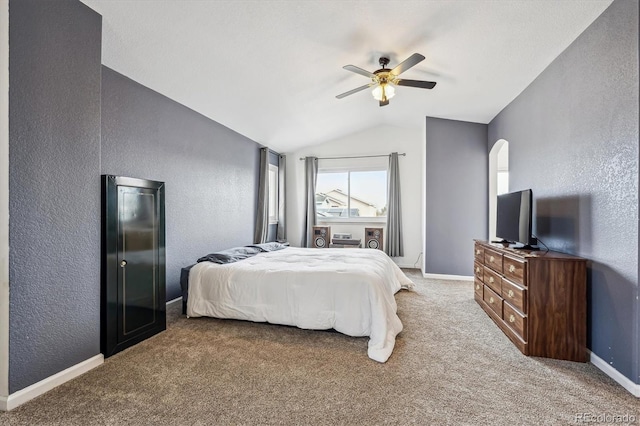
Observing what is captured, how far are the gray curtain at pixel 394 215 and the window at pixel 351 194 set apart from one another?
0.26 m

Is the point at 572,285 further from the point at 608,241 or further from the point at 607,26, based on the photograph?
the point at 607,26

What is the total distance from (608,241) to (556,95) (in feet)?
4.84

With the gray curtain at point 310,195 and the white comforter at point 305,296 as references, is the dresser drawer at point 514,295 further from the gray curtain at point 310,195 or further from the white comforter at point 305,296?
the gray curtain at point 310,195

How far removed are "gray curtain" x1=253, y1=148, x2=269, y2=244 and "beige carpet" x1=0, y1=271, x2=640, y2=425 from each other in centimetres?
290

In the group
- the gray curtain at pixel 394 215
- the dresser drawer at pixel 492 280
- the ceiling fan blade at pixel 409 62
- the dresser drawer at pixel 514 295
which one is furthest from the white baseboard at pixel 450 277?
the ceiling fan blade at pixel 409 62

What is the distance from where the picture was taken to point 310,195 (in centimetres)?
627

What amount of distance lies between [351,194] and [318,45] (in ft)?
12.5

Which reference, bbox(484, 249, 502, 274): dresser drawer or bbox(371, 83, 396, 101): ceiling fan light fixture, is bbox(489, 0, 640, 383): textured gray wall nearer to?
bbox(484, 249, 502, 274): dresser drawer

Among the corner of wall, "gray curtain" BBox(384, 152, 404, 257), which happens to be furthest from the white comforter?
"gray curtain" BBox(384, 152, 404, 257)

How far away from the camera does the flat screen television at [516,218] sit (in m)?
2.71

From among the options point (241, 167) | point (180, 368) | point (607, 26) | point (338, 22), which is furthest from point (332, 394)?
point (241, 167)

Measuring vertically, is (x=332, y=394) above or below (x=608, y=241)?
below

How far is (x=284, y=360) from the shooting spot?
221 cm

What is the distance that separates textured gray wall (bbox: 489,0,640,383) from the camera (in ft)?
6.08
